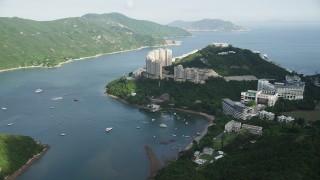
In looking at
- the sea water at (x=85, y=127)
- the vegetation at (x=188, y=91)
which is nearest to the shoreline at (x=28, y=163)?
the sea water at (x=85, y=127)

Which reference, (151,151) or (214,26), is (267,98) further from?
(214,26)

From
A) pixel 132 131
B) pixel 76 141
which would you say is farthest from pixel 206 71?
pixel 76 141

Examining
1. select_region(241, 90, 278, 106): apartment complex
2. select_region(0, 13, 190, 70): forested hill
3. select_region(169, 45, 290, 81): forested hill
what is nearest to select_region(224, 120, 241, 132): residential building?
select_region(241, 90, 278, 106): apartment complex

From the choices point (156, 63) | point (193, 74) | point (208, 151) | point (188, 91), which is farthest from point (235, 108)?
point (156, 63)

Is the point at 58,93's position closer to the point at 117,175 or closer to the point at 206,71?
the point at 206,71

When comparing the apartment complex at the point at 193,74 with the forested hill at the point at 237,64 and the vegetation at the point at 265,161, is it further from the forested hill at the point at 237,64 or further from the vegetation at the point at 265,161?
the vegetation at the point at 265,161

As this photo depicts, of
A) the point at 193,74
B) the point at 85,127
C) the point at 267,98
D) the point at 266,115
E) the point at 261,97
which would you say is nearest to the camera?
the point at 266,115

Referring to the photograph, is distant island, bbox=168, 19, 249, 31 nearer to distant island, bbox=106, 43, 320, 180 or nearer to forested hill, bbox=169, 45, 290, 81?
distant island, bbox=106, 43, 320, 180
